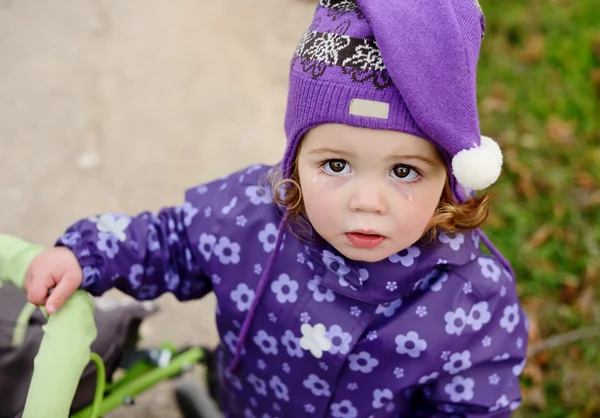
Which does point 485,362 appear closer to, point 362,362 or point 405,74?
point 362,362

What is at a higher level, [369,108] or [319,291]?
[369,108]

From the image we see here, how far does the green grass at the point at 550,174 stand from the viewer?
7.75 feet

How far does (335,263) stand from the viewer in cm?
136

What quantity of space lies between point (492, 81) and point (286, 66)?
3.26 ft

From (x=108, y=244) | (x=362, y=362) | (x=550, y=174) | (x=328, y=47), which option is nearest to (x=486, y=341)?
(x=362, y=362)

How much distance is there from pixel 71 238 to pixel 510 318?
92cm

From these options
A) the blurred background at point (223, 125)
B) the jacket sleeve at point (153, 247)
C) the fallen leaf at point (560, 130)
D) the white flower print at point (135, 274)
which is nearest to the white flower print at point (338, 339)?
the jacket sleeve at point (153, 247)

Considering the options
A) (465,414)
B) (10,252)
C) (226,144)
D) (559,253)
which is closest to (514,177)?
(559,253)

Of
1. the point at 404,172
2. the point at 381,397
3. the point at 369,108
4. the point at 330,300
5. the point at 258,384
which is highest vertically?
the point at 369,108

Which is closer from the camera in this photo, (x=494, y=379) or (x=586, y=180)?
(x=494, y=379)

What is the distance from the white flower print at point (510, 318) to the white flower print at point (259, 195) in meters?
0.55

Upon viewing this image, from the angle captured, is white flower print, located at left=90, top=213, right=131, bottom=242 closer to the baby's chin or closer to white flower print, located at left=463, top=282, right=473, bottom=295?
the baby's chin

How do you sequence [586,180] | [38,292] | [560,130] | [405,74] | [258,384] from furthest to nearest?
1. [560,130]
2. [586,180]
3. [258,384]
4. [38,292]
5. [405,74]

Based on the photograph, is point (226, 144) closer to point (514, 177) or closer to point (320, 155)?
point (514, 177)
